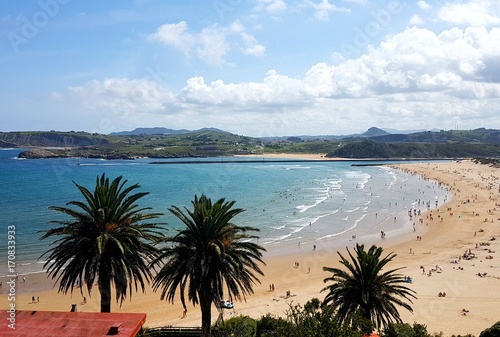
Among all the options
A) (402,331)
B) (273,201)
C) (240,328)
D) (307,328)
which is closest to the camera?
(307,328)

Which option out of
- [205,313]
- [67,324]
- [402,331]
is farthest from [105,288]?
[402,331]

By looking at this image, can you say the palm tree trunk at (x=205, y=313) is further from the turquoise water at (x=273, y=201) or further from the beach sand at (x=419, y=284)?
the turquoise water at (x=273, y=201)

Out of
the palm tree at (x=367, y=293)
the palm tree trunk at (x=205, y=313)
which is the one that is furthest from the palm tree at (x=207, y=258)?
the palm tree at (x=367, y=293)

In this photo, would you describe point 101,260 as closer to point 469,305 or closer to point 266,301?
point 266,301

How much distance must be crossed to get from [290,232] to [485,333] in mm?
46857

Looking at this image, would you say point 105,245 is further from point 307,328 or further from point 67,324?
point 307,328

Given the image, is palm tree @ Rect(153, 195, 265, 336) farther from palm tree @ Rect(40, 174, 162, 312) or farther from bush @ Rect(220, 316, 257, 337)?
bush @ Rect(220, 316, 257, 337)

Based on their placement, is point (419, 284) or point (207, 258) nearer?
point (207, 258)

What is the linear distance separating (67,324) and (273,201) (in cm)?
8448

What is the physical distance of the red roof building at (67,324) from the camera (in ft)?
47.2

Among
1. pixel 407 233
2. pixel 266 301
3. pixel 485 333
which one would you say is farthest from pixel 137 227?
pixel 407 233

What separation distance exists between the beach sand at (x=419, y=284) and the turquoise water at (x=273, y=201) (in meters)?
5.42

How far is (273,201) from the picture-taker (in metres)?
98.8

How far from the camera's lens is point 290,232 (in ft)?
227
